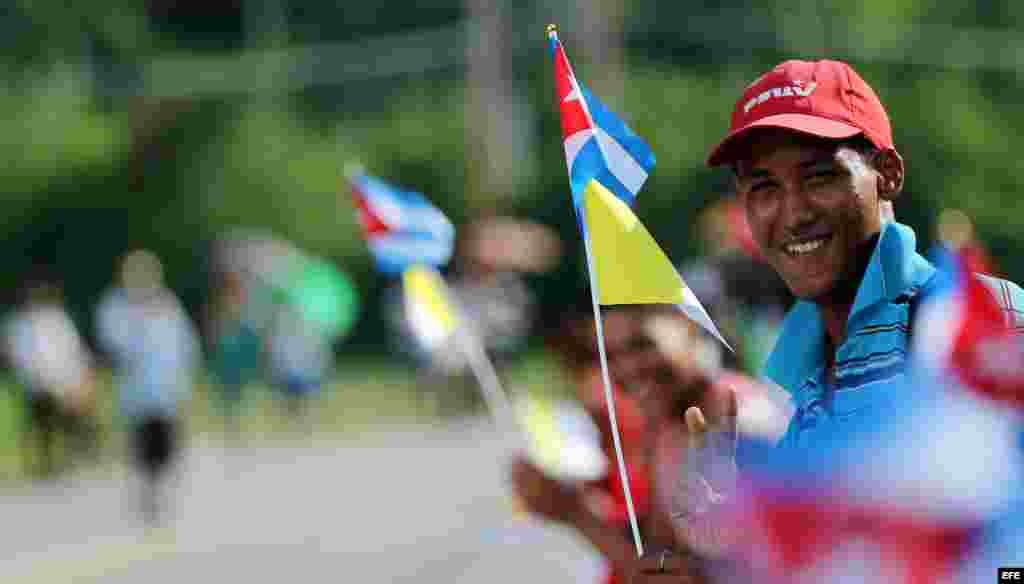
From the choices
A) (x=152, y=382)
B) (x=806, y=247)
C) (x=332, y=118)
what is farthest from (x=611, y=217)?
(x=332, y=118)

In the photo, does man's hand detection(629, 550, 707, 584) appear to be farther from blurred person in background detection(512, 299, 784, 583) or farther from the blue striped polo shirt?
the blue striped polo shirt

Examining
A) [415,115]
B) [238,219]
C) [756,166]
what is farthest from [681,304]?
[415,115]

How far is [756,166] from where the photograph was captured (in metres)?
3.06

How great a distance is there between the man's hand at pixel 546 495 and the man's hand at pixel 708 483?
3.88 ft

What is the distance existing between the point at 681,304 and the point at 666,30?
3967 cm

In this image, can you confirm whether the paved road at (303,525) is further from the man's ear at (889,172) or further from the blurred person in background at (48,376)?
the man's ear at (889,172)

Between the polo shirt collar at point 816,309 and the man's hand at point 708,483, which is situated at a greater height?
the polo shirt collar at point 816,309

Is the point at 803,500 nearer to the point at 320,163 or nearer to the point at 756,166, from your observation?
the point at 756,166

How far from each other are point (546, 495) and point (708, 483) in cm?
133

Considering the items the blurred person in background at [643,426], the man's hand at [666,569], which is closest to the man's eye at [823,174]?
the blurred person in background at [643,426]

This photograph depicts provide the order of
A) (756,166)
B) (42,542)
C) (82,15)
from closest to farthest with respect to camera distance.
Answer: (756,166), (42,542), (82,15)

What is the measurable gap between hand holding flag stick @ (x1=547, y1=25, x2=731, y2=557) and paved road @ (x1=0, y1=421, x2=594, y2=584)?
4411 mm

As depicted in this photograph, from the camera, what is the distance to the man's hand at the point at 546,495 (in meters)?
4.17

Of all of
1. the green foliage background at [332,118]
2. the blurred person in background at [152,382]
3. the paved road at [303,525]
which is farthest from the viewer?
the green foliage background at [332,118]
